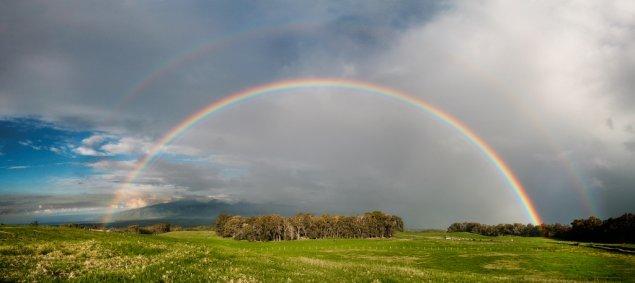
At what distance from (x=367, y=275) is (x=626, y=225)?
204798 mm

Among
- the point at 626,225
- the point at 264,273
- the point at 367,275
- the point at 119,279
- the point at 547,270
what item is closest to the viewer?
the point at 119,279

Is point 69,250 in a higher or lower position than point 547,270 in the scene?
higher

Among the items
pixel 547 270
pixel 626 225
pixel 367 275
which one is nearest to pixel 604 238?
pixel 626 225

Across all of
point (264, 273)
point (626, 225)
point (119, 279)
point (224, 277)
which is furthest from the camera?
point (626, 225)

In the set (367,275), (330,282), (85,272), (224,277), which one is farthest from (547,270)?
(85,272)

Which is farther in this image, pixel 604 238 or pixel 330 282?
pixel 604 238

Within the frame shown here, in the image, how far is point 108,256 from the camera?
21.6 meters

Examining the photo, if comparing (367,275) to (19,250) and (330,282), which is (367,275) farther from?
(19,250)

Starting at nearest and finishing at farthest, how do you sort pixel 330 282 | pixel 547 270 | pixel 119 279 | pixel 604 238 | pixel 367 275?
pixel 119 279 < pixel 330 282 < pixel 367 275 < pixel 547 270 < pixel 604 238

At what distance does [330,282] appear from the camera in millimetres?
16375

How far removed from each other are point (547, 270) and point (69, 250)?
6039 centimetres

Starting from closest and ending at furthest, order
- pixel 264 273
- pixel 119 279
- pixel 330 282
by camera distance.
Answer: pixel 119 279, pixel 330 282, pixel 264 273

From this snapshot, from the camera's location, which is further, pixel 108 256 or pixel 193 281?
pixel 108 256

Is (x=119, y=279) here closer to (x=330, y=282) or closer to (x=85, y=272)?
(x=85, y=272)
